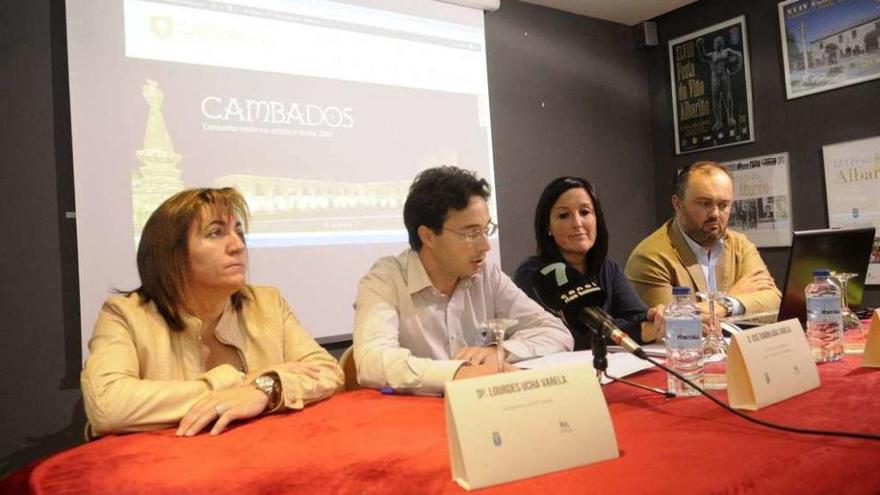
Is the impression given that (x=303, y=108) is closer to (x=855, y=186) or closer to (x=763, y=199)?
(x=763, y=199)

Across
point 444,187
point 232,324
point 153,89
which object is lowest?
point 232,324

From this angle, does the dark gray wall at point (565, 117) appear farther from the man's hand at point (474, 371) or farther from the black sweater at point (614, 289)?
the man's hand at point (474, 371)

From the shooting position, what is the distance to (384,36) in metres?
3.34

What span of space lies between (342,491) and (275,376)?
0.58 meters

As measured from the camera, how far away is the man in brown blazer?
2.67 metres

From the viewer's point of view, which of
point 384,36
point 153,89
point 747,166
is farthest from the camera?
point 747,166

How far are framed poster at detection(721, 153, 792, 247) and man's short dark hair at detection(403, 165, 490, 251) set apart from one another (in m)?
3.03

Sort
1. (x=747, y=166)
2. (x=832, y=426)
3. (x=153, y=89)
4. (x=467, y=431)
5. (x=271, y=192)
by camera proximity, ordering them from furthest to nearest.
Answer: (x=747, y=166) < (x=271, y=192) < (x=153, y=89) < (x=832, y=426) < (x=467, y=431)

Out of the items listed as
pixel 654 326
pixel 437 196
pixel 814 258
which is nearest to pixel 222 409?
pixel 437 196

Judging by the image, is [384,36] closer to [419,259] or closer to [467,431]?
[419,259]

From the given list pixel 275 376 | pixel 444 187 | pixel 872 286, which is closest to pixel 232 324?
pixel 275 376

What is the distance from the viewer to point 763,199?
4.25 metres

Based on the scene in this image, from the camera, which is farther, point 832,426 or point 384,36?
point 384,36

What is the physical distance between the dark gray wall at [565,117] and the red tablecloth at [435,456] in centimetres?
296
